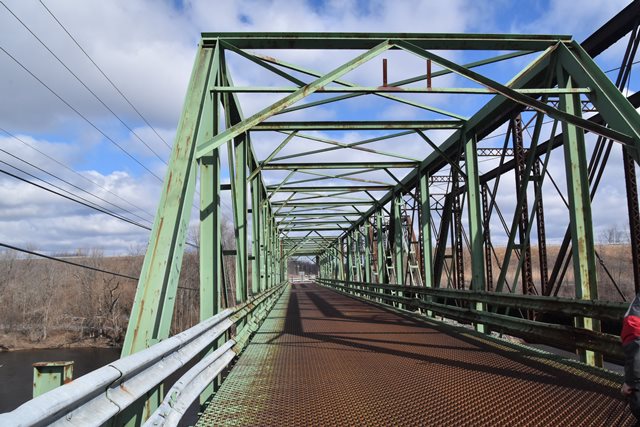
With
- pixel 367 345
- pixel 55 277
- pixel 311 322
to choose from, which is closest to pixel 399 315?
pixel 311 322

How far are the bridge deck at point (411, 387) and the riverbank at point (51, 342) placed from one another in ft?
193

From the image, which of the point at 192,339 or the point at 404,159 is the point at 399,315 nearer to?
the point at 404,159

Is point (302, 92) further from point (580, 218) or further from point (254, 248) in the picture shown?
point (254, 248)

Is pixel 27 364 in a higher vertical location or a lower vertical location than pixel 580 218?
lower

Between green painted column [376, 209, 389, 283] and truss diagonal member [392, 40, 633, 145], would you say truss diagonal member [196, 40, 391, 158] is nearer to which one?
truss diagonal member [392, 40, 633, 145]

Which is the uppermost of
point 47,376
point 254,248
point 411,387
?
point 254,248

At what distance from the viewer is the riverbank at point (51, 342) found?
5816cm

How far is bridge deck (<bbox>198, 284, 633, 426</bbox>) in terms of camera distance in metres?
4.14

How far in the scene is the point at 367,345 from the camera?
8.20m

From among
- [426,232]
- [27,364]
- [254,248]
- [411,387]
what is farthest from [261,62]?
[27,364]

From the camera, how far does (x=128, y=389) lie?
272cm

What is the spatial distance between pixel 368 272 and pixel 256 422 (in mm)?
23401

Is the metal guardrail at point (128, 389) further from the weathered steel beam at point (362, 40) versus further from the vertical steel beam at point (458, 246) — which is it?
the vertical steel beam at point (458, 246)

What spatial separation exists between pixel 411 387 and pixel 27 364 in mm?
56236
